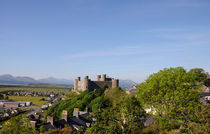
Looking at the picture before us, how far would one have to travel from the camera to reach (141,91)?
1177 inches

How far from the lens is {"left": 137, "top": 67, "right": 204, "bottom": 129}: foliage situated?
2484cm

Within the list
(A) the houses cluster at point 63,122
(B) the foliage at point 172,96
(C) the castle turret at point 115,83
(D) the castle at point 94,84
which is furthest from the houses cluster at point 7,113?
(B) the foliage at point 172,96

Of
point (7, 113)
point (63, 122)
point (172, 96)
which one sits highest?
point (172, 96)

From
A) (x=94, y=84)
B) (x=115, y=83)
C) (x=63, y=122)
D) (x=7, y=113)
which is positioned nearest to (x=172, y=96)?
(x=63, y=122)

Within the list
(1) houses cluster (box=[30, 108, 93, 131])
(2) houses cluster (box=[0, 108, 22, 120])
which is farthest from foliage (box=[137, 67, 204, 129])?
(2) houses cluster (box=[0, 108, 22, 120])

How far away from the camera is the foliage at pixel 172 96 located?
24844mm

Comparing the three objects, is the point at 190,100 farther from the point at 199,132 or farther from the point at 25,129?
the point at 25,129

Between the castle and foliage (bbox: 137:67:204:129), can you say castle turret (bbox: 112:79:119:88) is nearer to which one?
the castle

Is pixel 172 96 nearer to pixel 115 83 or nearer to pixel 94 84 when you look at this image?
pixel 115 83

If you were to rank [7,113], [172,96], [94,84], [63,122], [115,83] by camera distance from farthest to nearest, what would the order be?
[94,84]
[115,83]
[7,113]
[63,122]
[172,96]

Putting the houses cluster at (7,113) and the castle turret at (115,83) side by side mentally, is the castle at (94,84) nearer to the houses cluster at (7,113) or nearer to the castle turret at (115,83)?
the castle turret at (115,83)

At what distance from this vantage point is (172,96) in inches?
1032

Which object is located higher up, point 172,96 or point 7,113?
point 172,96

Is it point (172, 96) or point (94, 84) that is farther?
point (94, 84)
